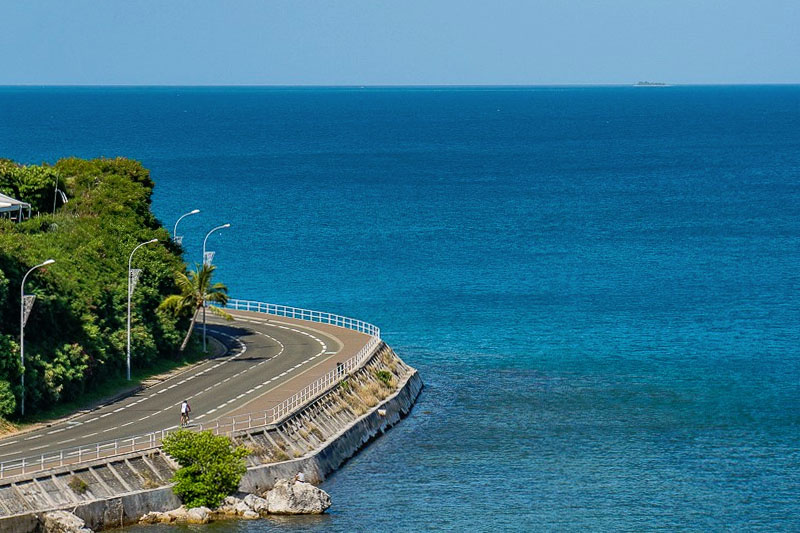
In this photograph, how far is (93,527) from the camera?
5600 cm

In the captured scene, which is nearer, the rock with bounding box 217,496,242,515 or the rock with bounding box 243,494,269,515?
the rock with bounding box 217,496,242,515

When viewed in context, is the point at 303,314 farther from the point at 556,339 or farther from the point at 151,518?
the point at 151,518

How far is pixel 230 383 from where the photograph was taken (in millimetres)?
79812

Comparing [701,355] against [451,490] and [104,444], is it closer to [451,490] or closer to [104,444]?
[451,490]

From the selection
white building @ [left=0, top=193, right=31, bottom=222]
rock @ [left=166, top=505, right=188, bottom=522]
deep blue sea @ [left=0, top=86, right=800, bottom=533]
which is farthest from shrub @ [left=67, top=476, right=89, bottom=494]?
white building @ [left=0, top=193, right=31, bottom=222]

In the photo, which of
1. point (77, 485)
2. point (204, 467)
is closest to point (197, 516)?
point (204, 467)

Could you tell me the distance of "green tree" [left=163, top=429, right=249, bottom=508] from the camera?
195 ft

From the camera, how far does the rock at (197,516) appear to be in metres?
58.5

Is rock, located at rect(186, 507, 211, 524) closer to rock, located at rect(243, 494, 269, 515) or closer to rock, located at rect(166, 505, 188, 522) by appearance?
rock, located at rect(166, 505, 188, 522)

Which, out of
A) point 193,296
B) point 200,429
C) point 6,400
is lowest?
point 200,429

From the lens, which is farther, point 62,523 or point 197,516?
point 197,516

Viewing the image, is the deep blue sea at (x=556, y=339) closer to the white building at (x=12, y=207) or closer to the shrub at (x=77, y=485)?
the shrub at (x=77, y=485)

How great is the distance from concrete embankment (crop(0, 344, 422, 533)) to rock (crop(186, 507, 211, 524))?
3.73 ft

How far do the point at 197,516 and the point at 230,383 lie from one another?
71.0 feet
